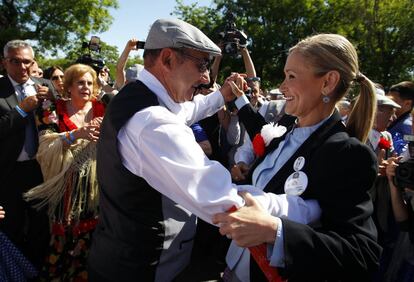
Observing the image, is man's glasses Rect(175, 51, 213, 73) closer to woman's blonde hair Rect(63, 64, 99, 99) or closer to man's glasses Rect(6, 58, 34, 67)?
→ woman's blonde hair Rect(63, 64, 99, 99)

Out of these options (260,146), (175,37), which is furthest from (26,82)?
(260,146)

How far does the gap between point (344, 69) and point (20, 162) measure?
9.84ft

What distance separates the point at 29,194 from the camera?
3.24 meters

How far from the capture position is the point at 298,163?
5.47 feet

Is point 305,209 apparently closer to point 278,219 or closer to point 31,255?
point 278,219

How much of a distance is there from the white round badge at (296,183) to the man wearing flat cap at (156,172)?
11.1 inches

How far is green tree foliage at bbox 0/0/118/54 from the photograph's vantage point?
2009 centimetres

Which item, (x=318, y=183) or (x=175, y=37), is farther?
→ (x=175, y=37)

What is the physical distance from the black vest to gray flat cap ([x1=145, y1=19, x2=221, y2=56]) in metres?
0.21

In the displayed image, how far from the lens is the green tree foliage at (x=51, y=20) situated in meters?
20.1

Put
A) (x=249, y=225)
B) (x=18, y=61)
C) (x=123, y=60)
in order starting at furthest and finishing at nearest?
1. (x=123, y=60)
2. (x=18, y=61)
3. (x=249, y=225)

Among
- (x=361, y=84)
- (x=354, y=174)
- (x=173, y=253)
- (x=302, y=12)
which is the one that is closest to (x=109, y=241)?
(x=173, y=253)

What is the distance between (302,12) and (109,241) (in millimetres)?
22930

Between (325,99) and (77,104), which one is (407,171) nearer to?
(325,99)
